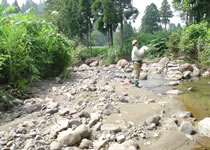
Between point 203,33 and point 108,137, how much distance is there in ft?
31.7

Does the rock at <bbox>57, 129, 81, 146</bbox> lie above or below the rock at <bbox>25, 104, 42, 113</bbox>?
below

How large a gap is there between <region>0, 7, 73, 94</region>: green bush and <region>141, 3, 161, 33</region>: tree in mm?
40136

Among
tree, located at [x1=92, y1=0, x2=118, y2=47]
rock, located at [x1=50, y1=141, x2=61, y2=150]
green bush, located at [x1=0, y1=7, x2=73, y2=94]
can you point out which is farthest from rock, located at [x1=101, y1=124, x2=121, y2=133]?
tree, located at [x1=92, y1=0, x2=118, y2=47]

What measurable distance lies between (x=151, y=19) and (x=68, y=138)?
147ft

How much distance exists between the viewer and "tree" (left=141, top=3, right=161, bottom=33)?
4188 cm

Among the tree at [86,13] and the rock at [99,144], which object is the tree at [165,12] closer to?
→ the tree at [86,13]

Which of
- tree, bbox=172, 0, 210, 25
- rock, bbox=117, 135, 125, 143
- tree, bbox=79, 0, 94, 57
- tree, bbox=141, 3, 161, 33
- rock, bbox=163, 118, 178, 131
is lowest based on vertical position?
rock, bbox=163, 118, 178, 131

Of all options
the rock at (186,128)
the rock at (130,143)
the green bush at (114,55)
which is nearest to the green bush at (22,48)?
the rock at (130,143)

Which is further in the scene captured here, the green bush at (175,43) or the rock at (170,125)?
the green bush at (175,43)

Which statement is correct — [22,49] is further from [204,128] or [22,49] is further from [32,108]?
[204,128]

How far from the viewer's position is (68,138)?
194 centimetres

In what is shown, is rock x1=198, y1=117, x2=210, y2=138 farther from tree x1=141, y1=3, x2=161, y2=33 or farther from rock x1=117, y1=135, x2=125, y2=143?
tree x1=141, y1=3, x2=161, y2=33

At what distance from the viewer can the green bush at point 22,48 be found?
360 cm

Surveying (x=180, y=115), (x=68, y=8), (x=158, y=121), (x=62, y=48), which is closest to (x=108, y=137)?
(x=158, y=121)
